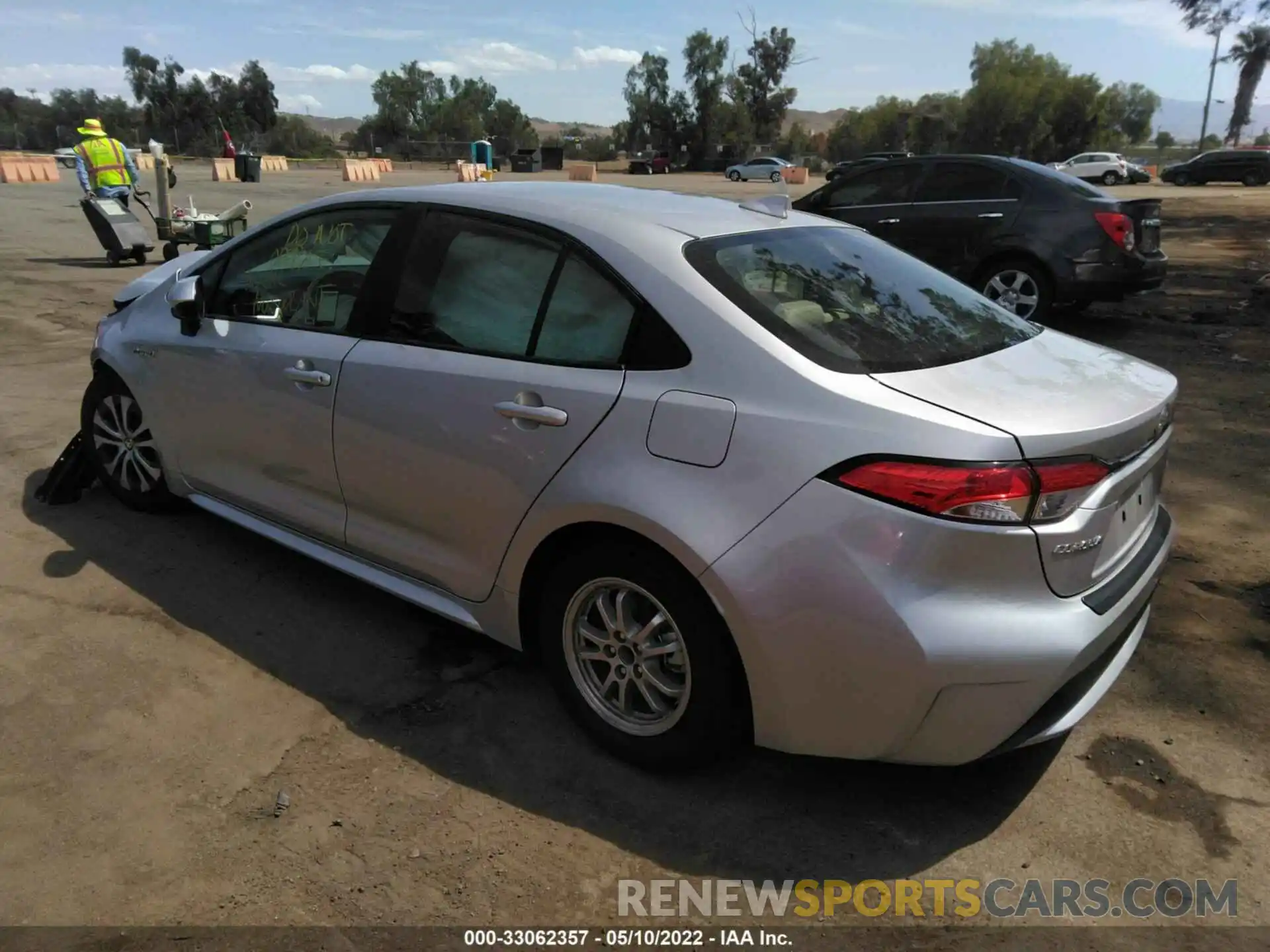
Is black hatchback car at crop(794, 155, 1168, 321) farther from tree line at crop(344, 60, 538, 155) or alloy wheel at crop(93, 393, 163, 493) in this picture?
tree line at crop(344, 60, 538, 155)

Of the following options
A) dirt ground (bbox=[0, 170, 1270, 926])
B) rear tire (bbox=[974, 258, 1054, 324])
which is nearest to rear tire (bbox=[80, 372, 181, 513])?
dirt ground (bbox=[0, 170, 1270, 926])

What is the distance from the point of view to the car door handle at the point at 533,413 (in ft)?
9.12

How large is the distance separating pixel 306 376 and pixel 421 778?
5.05 ft

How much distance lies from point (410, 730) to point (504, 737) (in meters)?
0.31

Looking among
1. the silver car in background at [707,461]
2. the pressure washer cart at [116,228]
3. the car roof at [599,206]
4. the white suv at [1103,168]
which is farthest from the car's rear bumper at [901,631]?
the white suv at [1103,168]

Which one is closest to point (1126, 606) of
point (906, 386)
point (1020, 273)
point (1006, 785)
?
point (1006, 785)

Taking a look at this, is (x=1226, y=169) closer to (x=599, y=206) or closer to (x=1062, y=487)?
(x=599, y=206)

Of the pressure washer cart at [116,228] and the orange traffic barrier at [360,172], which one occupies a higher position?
the orange traffic barrier at [360,172]

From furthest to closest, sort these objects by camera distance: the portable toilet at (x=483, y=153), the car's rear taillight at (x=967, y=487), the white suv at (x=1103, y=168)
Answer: the white suv at (x=1103, y=168) < the portable toilet at (x=483, y=153) < the car's rear taillight at (x=967, y=487)

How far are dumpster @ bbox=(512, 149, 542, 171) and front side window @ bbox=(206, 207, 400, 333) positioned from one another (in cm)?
5358

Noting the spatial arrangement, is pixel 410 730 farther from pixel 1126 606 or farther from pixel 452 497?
pixel 1126 606

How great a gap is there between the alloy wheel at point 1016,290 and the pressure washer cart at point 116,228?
1106 cm

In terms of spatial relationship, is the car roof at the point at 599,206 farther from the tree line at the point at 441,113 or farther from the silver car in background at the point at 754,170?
the tree line at the point at 441,113

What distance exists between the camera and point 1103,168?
44750 mm
